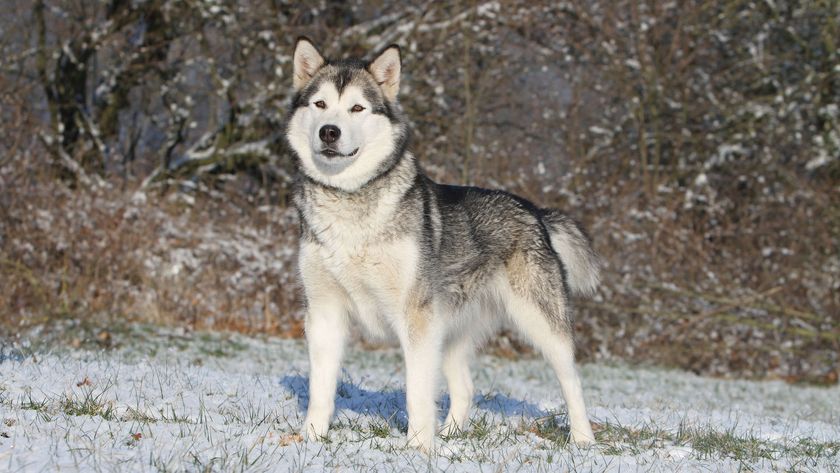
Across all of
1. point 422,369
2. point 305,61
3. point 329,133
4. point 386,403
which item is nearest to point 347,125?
point 329,133

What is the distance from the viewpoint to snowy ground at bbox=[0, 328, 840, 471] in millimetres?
3719

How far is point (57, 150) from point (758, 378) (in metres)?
11.9

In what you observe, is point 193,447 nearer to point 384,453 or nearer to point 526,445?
point 384,453

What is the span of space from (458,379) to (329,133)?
6.21 feet

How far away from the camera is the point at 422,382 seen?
15.1ft

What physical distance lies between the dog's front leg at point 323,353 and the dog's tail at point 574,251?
69.8 inches

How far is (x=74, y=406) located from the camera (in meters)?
4.55

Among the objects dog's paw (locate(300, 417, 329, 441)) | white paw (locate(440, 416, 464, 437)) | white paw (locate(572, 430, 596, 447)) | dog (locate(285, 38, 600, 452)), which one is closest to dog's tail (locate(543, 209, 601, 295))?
dog (locate(285, 38, 600, 452))

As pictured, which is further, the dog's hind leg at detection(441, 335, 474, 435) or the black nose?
the dog's hind leg at detection(441, 335, 474, 435)

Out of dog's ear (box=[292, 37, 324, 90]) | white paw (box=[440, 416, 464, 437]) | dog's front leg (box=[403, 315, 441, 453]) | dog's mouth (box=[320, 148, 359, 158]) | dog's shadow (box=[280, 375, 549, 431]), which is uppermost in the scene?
dog's ear (box=[292, 37, 324, 90])

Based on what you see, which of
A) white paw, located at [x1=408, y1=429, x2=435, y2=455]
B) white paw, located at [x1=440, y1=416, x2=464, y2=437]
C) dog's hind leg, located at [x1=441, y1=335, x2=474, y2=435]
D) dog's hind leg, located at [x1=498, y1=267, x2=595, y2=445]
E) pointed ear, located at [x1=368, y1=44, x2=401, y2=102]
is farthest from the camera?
dog's hind leg, located at [x1=441, y1=335, x2=474, y2=435]

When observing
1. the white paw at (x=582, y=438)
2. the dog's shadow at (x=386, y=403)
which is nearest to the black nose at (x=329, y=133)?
the dog's shadow at (x=386, y=403)

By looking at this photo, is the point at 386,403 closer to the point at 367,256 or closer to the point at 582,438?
the point at 582,438

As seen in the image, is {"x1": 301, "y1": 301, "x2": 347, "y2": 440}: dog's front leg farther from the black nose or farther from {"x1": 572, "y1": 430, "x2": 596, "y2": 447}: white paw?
{"x1": 572, "y1": 430, "x2": 596, "y2": 447}: white paw
